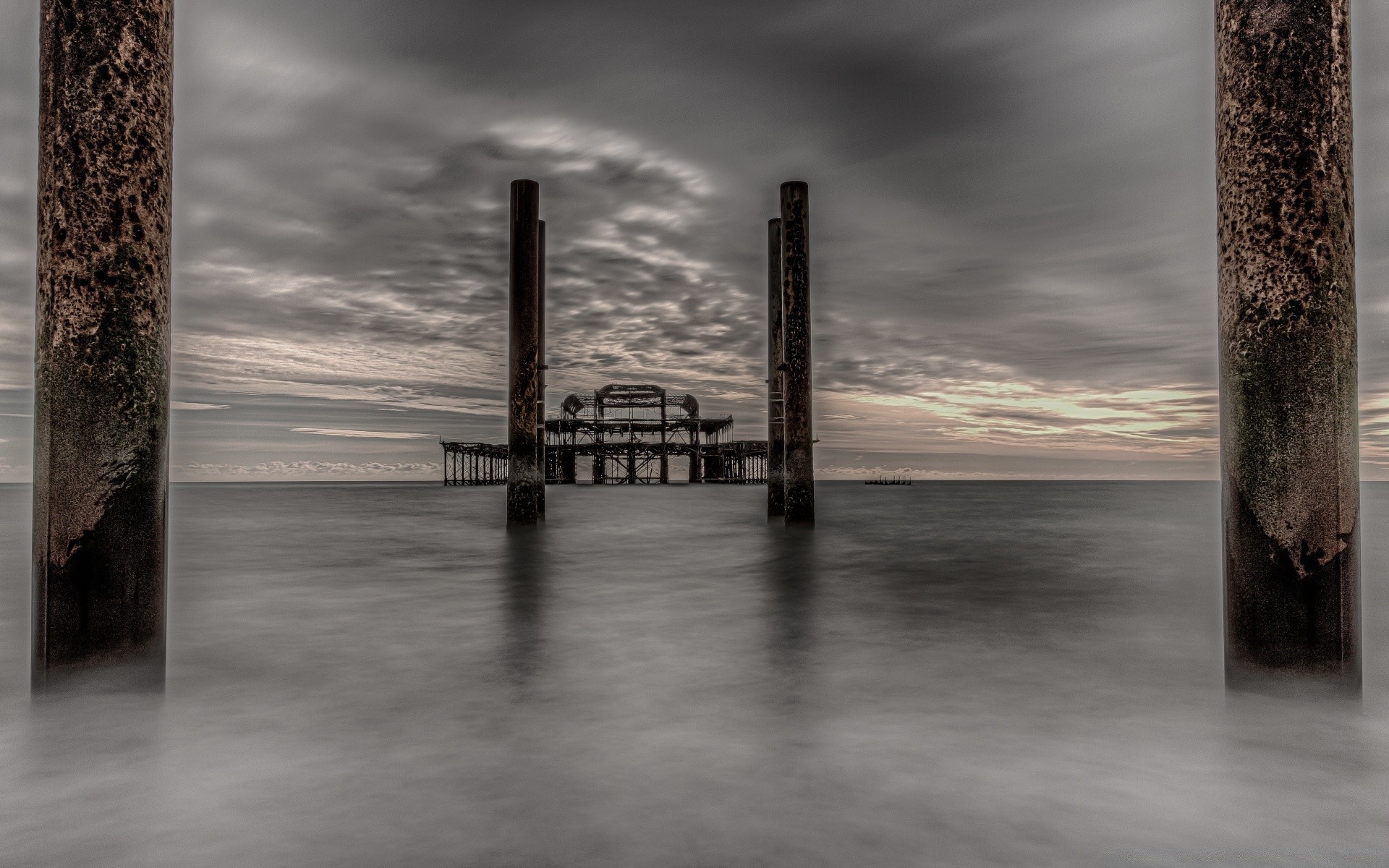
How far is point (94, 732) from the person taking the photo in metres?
3.25

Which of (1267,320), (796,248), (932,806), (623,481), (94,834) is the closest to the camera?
(94,834)

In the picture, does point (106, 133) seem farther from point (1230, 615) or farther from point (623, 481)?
point (623, 481)

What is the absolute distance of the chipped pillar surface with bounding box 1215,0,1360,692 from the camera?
3.34m

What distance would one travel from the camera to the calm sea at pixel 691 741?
234cm

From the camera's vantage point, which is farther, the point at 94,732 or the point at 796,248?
the point at 796,248

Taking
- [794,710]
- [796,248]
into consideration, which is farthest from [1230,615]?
[796,248]

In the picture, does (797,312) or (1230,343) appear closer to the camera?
(1230,343)

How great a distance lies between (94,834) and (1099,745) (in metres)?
3.27

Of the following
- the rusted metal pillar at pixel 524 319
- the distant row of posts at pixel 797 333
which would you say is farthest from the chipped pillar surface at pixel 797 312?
the rusted metal pillar at pixel 524 319

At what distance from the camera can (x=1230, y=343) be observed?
3.55 metres

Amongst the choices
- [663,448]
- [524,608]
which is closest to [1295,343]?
[524,608]

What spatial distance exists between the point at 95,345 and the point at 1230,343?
4576 mm

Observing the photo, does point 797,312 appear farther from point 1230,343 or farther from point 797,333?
point 1230,343

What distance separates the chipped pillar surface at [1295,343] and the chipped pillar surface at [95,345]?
4450mm
